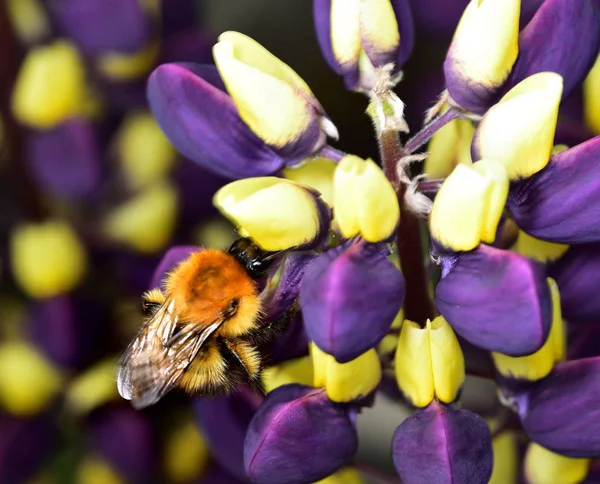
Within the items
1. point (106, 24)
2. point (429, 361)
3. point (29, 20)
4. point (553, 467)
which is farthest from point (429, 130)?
point (29, 20)

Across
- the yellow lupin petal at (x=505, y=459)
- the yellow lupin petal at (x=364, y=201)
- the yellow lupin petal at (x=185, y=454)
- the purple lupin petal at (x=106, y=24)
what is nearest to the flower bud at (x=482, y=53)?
the yellow lupin petal at (x=364, y=201)

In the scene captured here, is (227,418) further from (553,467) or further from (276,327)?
(553,467)

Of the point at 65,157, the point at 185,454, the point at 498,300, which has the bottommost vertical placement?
the point at 185,454

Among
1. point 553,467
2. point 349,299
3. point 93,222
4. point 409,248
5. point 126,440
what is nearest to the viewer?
point 349,299

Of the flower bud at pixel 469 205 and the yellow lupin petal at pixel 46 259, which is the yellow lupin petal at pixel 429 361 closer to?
→ the flower bud at pixel 469 205

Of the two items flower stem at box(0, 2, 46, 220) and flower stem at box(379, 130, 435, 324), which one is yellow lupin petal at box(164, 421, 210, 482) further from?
flower stem at box(379, 130, 435, 324)

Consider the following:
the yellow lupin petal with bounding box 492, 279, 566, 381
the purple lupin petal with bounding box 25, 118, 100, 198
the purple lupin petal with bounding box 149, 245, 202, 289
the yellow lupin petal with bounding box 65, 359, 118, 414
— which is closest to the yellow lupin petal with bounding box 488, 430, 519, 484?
the yellow lupin petal with bounding box 492, 279, 566, 381
